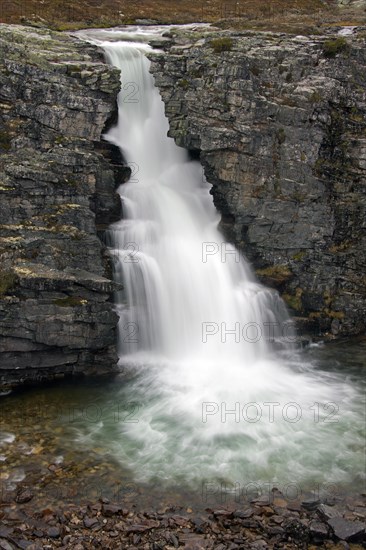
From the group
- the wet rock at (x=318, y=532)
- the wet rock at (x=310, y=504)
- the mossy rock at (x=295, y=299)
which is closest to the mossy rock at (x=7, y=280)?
the wet rock at (x=310, y=504)

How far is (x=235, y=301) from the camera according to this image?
76.3 feet

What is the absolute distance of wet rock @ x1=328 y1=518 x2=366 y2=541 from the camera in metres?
11.0

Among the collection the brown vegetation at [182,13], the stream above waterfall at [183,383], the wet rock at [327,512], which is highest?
the brown vegetation at [182,13]

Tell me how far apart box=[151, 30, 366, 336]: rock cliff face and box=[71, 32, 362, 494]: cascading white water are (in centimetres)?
158

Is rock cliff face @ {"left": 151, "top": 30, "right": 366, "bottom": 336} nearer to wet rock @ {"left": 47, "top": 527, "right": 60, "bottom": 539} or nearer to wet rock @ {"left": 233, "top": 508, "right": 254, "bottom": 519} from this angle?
wet rock @ {"left": 233, "top": 508, "right": 254, "bottom": 519}

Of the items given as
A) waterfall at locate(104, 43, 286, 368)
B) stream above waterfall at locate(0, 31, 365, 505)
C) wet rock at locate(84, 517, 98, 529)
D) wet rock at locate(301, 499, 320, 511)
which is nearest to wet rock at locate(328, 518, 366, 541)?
wet rock at locate(301, 499, 320, 511)

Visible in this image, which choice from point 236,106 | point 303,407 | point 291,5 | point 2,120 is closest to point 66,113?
point 2,120

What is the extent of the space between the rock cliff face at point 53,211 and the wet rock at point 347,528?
11.2m

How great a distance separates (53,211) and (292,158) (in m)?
12.0

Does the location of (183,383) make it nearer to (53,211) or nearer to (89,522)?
(89,522)

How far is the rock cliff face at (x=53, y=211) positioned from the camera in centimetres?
1856

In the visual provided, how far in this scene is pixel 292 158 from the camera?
2417cm

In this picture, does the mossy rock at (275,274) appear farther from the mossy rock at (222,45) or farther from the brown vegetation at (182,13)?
the brown vegetation at (182,13)

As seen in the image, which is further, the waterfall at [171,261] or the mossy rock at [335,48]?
the mossy rock at [335,48]
